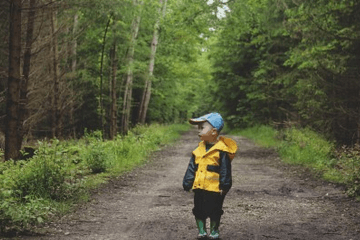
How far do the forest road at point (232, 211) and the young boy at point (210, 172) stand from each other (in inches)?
24.5

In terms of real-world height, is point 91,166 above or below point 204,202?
below

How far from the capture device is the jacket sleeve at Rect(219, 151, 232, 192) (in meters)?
4.98

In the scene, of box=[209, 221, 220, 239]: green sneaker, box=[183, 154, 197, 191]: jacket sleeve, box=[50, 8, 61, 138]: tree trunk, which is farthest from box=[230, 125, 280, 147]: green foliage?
box=[183, 154, 197, 191]: jacket sleeve

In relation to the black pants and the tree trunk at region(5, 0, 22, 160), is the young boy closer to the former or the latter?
the black pants

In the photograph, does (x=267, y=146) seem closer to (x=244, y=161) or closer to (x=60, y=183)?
(x=244, y=161)

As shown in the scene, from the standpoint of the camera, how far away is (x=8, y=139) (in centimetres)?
930

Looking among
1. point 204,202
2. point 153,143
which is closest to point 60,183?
point 204,202

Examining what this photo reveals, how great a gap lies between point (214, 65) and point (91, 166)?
24364 millimetres

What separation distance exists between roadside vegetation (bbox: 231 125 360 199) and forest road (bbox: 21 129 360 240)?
0.40 meters

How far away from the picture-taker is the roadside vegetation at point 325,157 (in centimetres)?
889

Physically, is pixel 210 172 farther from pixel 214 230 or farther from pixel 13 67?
pixel 13 67

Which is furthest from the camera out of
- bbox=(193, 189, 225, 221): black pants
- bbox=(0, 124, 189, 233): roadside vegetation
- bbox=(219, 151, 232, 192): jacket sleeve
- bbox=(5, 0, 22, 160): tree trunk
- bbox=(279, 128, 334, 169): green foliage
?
bbox=(279, 128, 334, 169): green foliage

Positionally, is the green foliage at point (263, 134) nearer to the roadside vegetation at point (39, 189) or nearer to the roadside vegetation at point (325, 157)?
the roadside vegetation at point (325, 157)

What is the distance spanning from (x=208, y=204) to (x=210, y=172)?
42 cm
